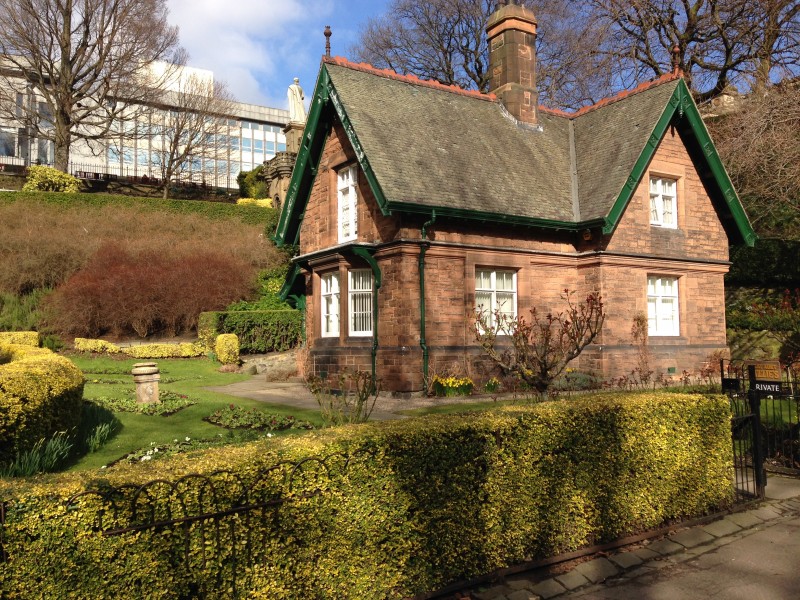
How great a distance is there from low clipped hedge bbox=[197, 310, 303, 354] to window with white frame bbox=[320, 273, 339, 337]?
6.76 meters

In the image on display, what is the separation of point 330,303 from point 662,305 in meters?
9.12

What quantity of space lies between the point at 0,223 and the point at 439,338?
2213 centimetres

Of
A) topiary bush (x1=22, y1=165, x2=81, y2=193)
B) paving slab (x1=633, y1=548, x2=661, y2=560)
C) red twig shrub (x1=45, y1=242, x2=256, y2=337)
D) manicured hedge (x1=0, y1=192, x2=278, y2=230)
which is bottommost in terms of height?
paving slab (x1=633, y1=548, x2=661, y2=560)

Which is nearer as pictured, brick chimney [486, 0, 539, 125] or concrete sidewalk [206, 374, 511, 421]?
concrete sidewalk [206, 374, 511, 421]

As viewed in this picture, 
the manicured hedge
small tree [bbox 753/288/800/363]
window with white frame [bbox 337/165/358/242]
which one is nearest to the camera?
window with white frame [bbox 337/165/358/242]

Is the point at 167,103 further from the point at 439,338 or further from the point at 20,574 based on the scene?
the point at 20,574

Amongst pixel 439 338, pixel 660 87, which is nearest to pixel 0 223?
pixel 439 338

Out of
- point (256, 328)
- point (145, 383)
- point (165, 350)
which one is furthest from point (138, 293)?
point (145, 383)

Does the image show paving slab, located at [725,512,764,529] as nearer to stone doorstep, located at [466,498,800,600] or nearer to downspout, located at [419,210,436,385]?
stone doorstep, located at [466,498,800,600]

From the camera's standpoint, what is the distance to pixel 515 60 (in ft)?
65.8

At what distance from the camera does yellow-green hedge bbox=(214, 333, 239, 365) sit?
2183 centimetres

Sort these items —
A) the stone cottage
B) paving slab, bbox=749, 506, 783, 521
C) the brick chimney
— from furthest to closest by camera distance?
the brick chimney < the stone cottage < paving slab, bbox=749, 506, 783, 521

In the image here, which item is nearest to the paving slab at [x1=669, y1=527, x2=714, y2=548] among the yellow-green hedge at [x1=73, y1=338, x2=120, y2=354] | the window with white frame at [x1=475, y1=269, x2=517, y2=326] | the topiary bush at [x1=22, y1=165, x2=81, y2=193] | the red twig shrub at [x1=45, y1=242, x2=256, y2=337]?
the window with white frame at [x1=475, y1=269, x2=517, y2=326]

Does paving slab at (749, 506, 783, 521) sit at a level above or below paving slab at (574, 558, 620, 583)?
above
